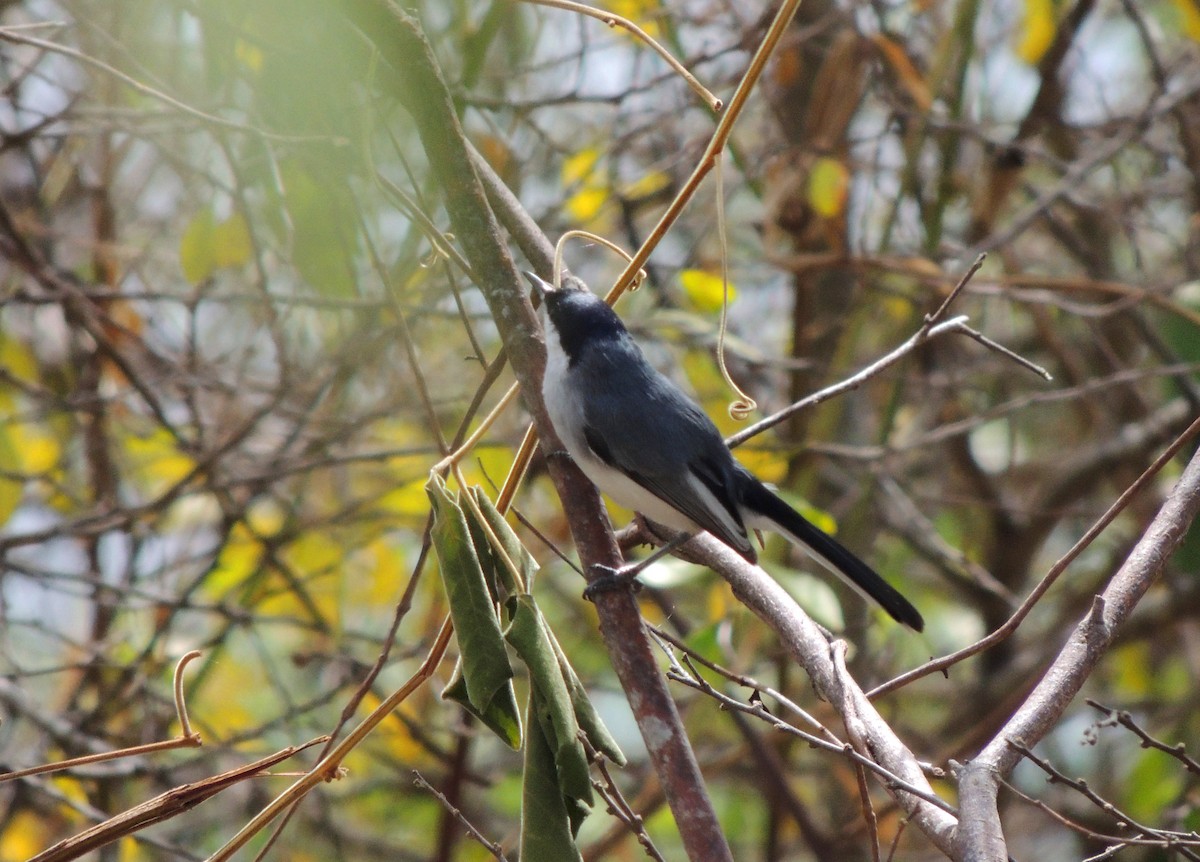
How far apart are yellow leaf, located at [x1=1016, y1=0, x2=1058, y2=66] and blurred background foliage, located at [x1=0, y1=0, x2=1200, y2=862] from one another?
0.08 ft

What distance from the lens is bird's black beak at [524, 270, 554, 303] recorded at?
6.81 feet

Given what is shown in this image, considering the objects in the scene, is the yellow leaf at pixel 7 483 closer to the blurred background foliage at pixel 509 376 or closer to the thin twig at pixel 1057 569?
the blurred background foliage at pixel 509 376

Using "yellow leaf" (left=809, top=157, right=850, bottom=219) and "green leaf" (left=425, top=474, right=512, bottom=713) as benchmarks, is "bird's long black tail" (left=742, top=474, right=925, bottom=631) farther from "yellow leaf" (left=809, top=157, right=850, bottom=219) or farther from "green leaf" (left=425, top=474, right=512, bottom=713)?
"yellow leaf" (left=809, top=157, right=850, bottom=219)

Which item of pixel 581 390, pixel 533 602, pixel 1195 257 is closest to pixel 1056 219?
pixel 1195 257

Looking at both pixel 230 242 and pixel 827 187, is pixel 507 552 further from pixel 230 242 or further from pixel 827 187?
pixel 827 187

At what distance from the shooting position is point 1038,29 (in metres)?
3.75

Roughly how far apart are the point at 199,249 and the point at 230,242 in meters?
0.08

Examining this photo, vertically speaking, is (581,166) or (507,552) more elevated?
(581,166)

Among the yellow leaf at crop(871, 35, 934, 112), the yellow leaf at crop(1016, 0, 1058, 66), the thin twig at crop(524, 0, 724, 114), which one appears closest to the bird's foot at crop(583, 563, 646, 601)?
the thin twig at crop(524, 0, 724, 114)

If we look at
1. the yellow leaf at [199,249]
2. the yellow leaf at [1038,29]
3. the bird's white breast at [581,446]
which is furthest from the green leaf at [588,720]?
the yellow leaf at [1038,29]

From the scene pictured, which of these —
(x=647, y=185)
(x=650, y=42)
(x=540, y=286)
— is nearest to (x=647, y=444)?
(x=540, y=286)

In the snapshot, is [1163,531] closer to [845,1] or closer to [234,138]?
[845,1]

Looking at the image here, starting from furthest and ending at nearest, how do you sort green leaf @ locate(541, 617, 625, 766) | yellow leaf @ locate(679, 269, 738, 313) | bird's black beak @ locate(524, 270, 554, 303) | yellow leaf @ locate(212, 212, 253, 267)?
1. yellow leaf @ locate(212, 212, 253, 267)
2. yellow leaf @ locate(679, 269, 738, 313)
3. bird's black beak @ locate(524, 270, 554, 303)
4. green leaf @ locate(541, 617, 625, 766)

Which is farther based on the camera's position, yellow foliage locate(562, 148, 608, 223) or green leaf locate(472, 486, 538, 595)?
yellow foliage locate(562, 148, 608, 223)
